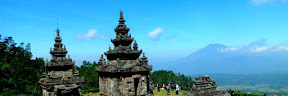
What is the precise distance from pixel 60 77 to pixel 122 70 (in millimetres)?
6474

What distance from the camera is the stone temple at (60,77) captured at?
20.6 metres

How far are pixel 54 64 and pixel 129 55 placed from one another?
6.87 meters

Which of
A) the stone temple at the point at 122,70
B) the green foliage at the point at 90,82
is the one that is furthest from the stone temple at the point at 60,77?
the green foliage at the point at 90,82

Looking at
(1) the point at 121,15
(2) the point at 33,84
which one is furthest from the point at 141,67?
(2) the point at 33,84

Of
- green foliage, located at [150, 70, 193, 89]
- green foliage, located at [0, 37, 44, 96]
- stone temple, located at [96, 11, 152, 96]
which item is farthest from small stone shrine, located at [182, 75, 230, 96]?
green foliage, located at [150, 70, 193, 89]

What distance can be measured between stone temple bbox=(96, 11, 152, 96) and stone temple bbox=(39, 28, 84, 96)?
2.73m

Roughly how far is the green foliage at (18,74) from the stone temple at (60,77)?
1938 cm

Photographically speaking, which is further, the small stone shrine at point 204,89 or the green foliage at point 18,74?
the green foliage at point 18,74

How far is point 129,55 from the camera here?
2028cm

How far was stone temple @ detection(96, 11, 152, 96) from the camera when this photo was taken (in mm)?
19156

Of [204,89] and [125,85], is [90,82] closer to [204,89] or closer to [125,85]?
[125,85]

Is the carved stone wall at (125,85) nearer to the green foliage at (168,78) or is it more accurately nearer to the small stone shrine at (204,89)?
the small stone shrine at (204,89)

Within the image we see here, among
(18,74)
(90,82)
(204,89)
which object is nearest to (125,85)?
(204,89)

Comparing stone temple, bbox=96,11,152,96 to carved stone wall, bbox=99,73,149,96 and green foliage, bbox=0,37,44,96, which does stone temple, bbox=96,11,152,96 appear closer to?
carved stone wall, bbox=99,73,149,96
